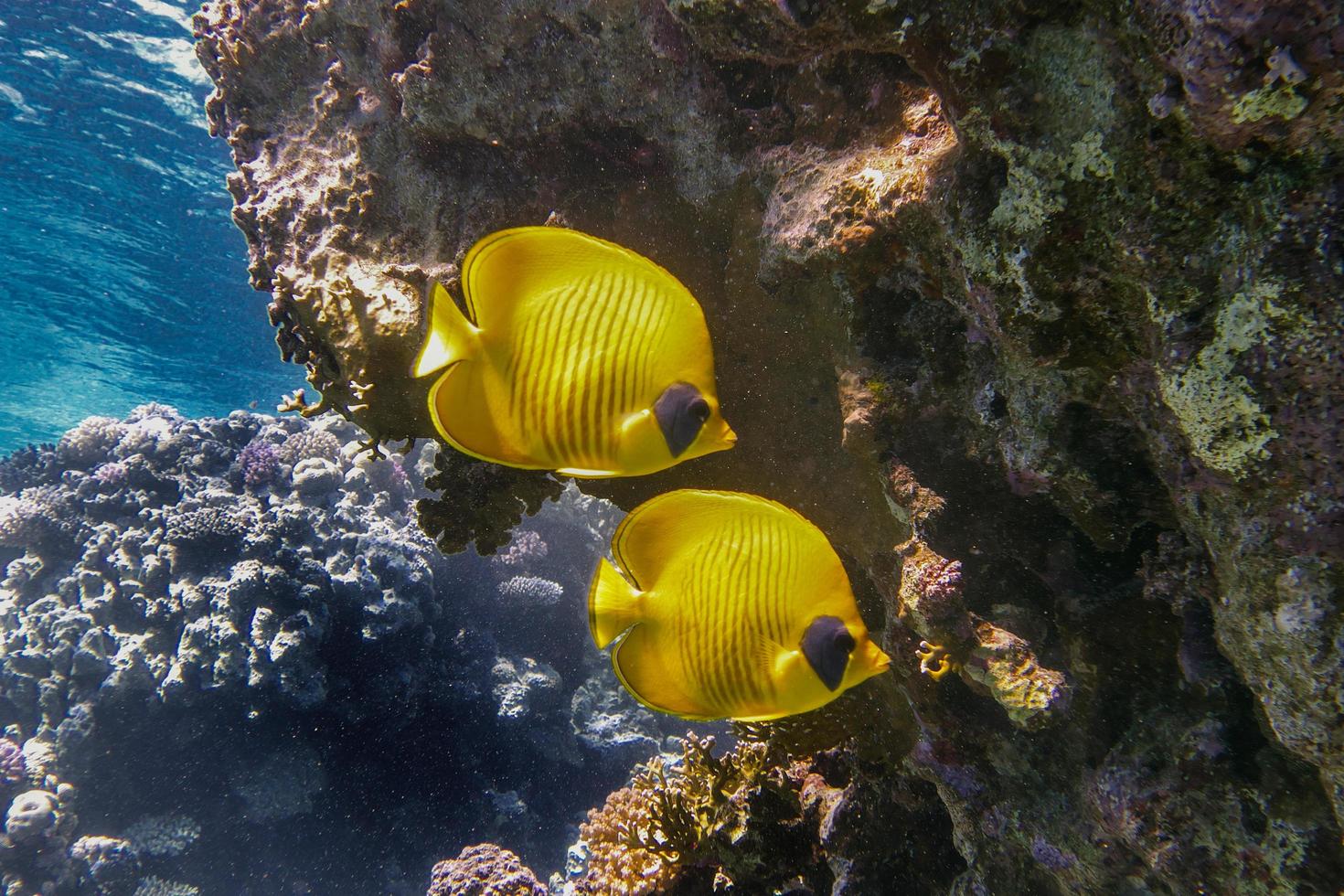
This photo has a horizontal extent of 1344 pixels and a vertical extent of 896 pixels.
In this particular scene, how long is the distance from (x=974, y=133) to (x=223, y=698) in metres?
9.15

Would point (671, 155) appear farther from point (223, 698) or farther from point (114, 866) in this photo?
point (114, 866)

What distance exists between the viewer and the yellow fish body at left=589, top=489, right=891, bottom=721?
1.74m

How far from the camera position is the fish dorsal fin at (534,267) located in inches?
60.9

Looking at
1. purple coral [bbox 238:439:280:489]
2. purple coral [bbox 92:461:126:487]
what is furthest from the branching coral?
purple coral [bbox 92:461:126:487]

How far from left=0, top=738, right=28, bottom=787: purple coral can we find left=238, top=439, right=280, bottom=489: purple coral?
454 centimetres

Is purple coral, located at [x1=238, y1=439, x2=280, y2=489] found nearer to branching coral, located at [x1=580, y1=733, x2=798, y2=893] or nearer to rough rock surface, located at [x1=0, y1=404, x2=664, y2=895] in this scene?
rough rock surface, located at [x1=0, y1=404, x2=664, y2=895]

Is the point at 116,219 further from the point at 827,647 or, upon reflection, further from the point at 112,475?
the point at 827,647

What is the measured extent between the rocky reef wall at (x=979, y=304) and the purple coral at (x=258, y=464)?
5467mm

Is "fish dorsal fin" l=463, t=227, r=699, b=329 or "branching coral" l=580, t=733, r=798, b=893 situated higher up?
"fish dorsal fin" l=463, t=227, r=699, b=329

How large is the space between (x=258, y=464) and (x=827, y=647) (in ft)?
30.2

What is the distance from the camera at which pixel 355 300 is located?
2951 mm

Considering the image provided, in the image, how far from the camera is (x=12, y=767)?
836cm

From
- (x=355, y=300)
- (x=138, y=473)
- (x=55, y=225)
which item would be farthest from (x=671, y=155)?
(x=55, y=225)

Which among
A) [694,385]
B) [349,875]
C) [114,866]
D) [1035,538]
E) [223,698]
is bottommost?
[114,866]
